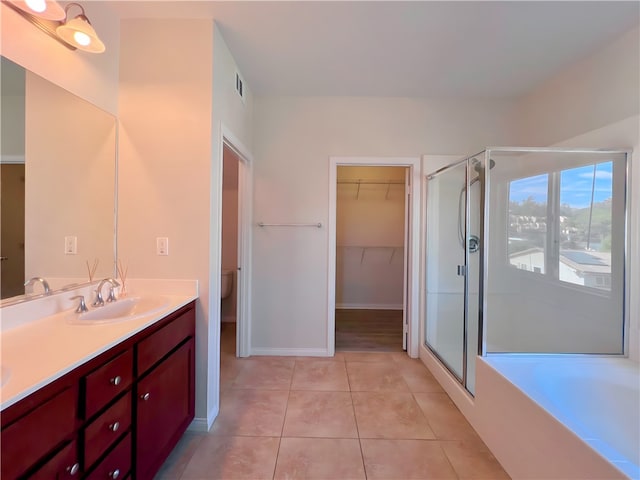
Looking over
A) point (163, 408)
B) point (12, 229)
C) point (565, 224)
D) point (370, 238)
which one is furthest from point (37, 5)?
point (370, 238)

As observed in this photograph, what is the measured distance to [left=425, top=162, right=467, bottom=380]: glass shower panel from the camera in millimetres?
2486

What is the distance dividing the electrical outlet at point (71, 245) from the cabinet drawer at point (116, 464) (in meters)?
1.01

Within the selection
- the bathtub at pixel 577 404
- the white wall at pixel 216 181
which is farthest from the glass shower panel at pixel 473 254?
the white wall at pixel 216 181

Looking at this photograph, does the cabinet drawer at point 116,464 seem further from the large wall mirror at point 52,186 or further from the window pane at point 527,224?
the window pane at point 527,224

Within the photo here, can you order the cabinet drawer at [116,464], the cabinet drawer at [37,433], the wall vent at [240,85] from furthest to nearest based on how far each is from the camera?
1. the wall vent at [240,85]
2. the cabinet drawer at [116,464]
3. the cabinet drawer at [37,433]

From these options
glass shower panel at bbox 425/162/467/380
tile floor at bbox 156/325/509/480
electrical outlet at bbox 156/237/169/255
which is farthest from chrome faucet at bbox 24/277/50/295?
glass shower panel at bbox 425/162/467/380

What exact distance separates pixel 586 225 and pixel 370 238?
2.86 meters

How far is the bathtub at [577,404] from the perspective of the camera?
3.95 feet

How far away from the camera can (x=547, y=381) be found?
1734mm

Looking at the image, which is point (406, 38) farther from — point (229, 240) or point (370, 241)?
point (370, 241)

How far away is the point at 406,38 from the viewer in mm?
1982

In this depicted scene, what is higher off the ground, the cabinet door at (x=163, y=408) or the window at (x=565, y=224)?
the window at (x=565, y=224)

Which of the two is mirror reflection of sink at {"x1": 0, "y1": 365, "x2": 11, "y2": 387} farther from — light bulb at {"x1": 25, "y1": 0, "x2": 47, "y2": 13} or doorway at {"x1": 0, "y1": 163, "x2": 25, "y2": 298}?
light bulb at {"x1": 25, "y1": 0, "x2": 47, "y2": 13}

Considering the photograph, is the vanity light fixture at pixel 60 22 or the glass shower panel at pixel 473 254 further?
the glass shower panel at pixel 473 254
